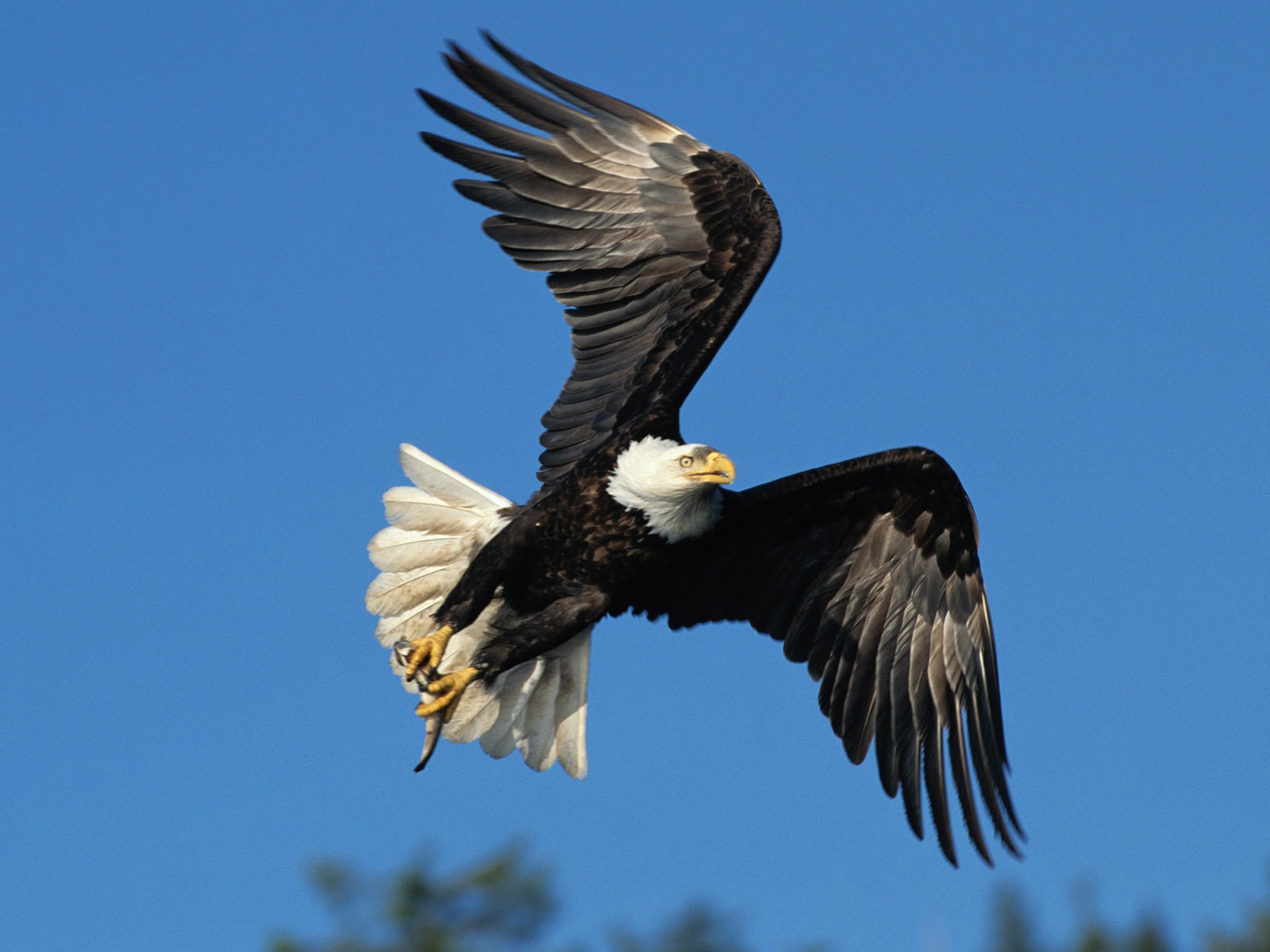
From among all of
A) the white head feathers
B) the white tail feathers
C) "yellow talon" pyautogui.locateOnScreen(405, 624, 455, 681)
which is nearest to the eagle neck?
the white head feathers

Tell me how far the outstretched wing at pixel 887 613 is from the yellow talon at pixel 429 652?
2.34ft

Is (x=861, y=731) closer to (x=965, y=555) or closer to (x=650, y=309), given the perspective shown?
(x=965, y=555)

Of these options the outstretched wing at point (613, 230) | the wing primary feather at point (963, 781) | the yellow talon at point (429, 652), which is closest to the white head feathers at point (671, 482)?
the outstretched wing at point (613, 230)

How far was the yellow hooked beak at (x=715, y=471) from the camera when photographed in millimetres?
6160

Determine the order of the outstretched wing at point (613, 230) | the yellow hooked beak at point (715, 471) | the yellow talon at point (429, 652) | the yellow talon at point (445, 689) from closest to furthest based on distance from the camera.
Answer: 1. the yellow hooked beak at point (715, 471)
2. the yellow talon at point (429, 652)
3. the yellow talon at point (445, 689)
4. the outstretched wing at point (613, 230)

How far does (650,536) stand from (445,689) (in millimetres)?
888

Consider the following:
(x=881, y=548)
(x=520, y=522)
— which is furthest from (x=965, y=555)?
(x=520, y=522)

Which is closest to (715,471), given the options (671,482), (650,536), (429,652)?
(671,482)

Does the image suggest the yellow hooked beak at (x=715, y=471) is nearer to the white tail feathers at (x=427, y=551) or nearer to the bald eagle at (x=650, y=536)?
the bald eagle at (x=650, y=536)

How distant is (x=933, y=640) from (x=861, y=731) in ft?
1.39

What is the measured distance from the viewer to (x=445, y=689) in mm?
6516

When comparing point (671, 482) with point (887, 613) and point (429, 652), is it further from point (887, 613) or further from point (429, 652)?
point (887, 613)

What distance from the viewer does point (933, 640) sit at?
7043 millimetres

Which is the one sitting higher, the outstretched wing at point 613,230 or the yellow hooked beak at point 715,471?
the outstretched wing at point 613,230
